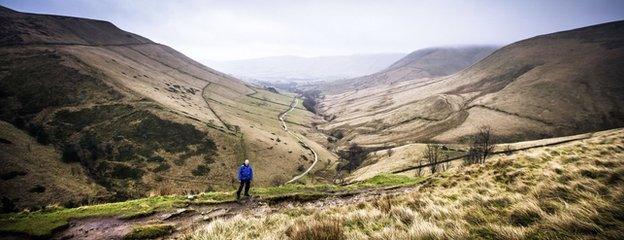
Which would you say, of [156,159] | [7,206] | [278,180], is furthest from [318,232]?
[156,159]

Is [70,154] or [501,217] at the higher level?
[501,217]

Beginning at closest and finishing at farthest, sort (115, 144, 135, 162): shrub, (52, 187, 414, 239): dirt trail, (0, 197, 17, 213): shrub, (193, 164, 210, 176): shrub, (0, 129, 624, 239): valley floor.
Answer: (0, 129, 624, 239): valley floor
(52, 187, 414, 239): dirt trail
(0, 197, 17, 213): shrub
(115, 144, 135, 162): shrub
(193, 164, 210, 176): shrub

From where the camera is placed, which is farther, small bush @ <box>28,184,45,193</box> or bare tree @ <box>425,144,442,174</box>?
bare tree @ <box>425,144,442,174</box>

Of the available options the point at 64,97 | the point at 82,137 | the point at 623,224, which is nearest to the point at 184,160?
the point at 82,137

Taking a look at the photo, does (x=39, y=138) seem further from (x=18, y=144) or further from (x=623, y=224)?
(x=623, y=224)

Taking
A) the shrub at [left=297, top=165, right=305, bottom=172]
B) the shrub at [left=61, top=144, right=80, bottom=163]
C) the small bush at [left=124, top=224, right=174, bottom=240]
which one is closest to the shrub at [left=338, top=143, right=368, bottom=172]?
the shrub at [left=297, top=165, right=305, bottom=172]

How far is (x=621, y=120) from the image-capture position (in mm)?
127875

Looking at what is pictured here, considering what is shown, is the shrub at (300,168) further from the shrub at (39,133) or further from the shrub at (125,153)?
the shrub at (39,133)

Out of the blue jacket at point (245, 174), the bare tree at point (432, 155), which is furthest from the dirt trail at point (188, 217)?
the bare tree at point (432, 155)

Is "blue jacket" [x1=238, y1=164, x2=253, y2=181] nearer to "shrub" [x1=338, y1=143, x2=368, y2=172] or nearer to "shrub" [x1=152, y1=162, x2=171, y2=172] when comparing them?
"shrub" [x1=152, y1=162, x2=171, y2=172]

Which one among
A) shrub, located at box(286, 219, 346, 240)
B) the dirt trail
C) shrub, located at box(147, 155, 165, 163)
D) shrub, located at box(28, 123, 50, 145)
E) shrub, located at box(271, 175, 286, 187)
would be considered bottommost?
shrub, located at box(271, 175, 286, 187)

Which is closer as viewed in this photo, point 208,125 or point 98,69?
point 208,125

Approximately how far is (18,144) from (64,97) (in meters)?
32.0

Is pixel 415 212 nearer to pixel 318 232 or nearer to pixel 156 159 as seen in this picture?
pixel 318 232
